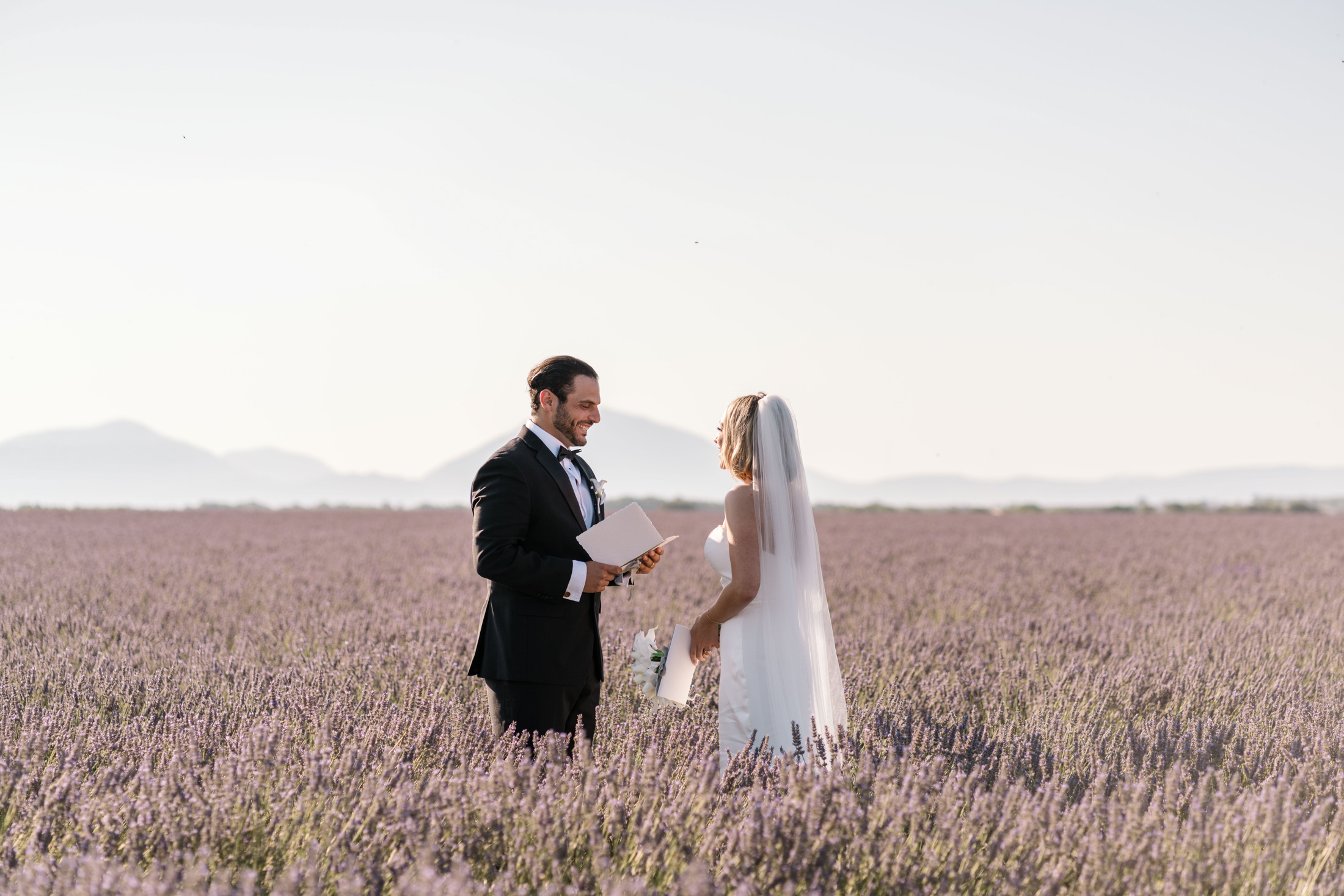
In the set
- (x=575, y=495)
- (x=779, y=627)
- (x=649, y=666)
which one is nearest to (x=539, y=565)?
(x=575, y=495)

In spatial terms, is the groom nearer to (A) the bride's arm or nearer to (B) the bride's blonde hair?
(A) the bride's arm

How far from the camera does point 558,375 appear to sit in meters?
2.34

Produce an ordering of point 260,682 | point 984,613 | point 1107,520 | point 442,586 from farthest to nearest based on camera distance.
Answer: point 1107,520 → point 442,586 → point 984,613 → point 260,682

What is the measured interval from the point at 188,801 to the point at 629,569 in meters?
1.14

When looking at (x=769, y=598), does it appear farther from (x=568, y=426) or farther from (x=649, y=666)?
(x=568, y=426)

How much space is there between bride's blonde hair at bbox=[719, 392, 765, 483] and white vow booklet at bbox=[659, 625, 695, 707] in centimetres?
50

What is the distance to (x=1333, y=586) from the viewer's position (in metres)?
6.75

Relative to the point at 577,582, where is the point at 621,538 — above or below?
above

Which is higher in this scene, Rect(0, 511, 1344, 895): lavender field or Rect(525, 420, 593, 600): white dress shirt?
Rect(525, 420, 593, 600): white dress shirt

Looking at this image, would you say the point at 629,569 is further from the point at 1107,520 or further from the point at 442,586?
the point at 1107,520

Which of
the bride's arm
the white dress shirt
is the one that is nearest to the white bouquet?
the bride's arm

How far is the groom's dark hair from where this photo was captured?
2338 millimetres

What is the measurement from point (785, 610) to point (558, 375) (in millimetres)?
926

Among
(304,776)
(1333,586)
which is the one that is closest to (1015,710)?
(304,776)
